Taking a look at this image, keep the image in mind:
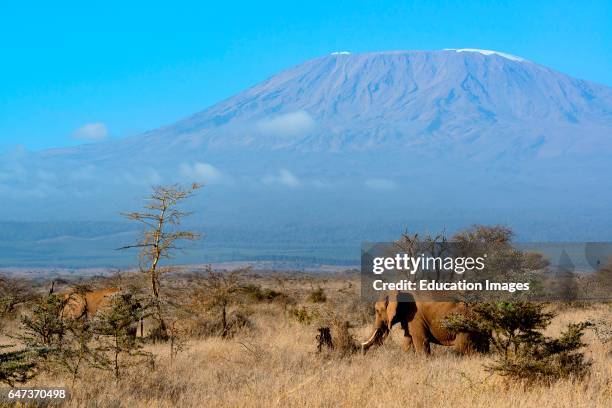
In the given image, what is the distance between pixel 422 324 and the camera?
15.2 m

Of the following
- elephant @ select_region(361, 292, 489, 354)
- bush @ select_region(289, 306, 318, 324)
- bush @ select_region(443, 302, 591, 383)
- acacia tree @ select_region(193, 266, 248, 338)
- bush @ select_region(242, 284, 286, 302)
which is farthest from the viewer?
bush @ select_region(242, 284, 286, 302)

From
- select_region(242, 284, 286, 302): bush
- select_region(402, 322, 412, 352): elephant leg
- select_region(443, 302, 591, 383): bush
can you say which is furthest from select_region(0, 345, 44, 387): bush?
select_region(242, 284, 286, 302): bush

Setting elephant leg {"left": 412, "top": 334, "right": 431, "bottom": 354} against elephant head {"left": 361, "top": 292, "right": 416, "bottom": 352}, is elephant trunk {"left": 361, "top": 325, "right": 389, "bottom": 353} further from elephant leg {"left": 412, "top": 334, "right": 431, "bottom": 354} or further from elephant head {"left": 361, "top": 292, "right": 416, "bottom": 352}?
elephant leg {"left": 412, "top": 334, "right": 431, "bottom": 354}

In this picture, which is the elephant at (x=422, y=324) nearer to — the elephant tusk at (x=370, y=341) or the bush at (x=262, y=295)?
the elephant tusk at (x=370, y=341)

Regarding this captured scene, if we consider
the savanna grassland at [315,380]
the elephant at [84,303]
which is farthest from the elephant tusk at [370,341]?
the elephant at [84,303]

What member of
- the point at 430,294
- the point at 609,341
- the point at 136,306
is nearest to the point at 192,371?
the point at 136,306

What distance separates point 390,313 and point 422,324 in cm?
72

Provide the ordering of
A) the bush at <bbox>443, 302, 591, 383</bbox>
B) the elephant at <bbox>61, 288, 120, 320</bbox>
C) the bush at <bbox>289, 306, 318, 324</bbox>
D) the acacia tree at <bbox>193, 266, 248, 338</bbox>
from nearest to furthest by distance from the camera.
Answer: the bush at <bbox>443, 302, 591, 383</bbox> < the elephant at <bbox>61, 288, 120, 320</bbox> < the acacia tree at <bbox>193, 266, 248, 338</bbox> < the bush at <bbox>289, 306, 318, 324</bbox>

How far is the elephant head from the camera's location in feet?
50.8

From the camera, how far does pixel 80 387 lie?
1157 centimetres

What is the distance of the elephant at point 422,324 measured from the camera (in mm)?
14750

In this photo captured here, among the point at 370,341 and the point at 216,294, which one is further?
the point at 216,294

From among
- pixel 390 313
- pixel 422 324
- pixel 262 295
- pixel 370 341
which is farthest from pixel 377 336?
pixel 262 295

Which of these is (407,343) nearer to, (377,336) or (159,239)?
(377,336)
